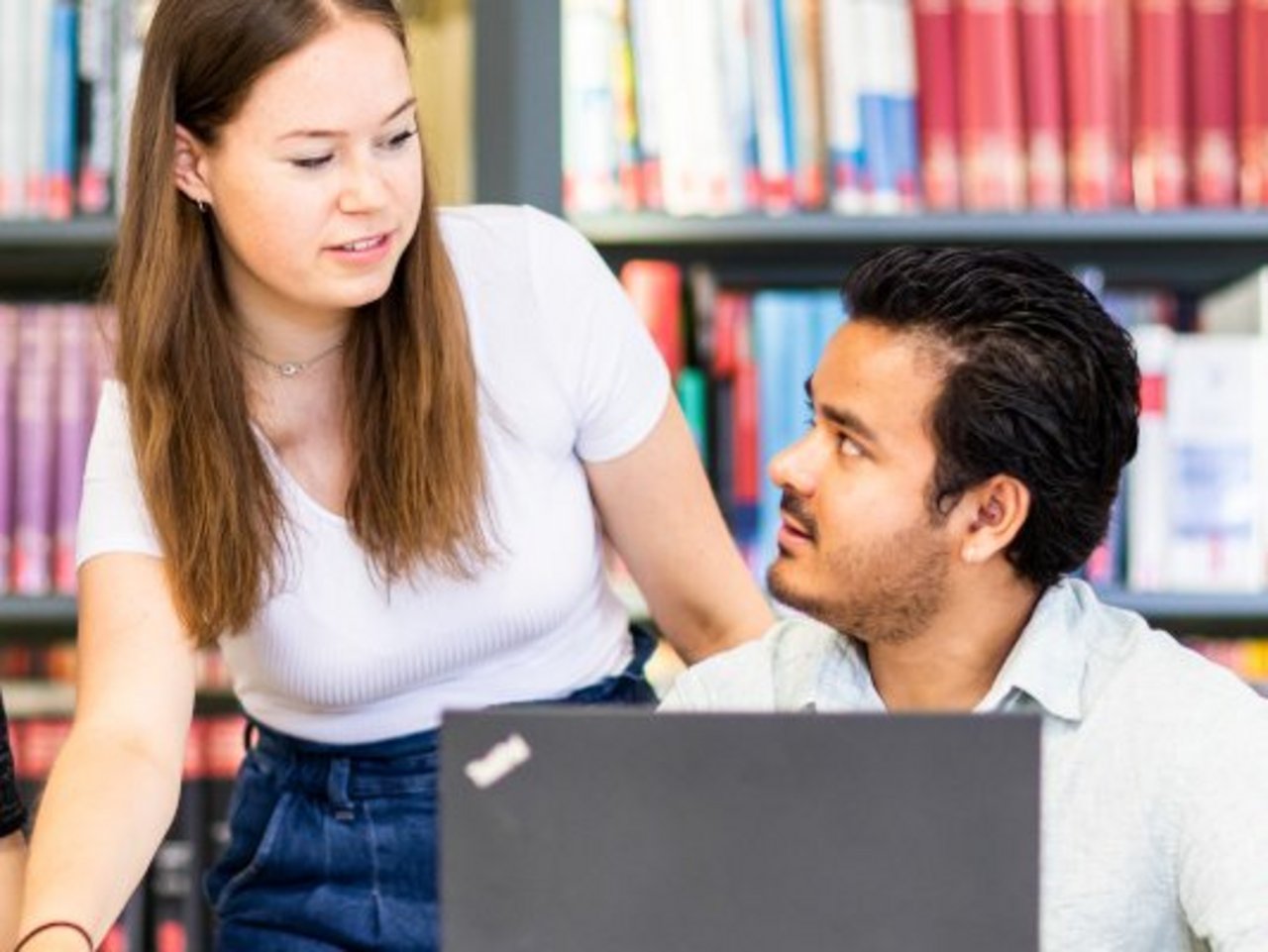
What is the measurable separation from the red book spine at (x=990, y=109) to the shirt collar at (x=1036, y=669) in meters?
0.85

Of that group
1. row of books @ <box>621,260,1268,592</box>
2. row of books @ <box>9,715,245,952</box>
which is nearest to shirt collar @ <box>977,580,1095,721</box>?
row of books @ <box>621,260,1268,592</box>

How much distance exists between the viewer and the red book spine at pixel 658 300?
2.26 metres

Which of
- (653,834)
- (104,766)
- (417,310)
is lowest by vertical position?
(104,766)

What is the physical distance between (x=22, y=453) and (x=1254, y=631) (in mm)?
1368

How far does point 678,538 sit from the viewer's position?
172 centimetres

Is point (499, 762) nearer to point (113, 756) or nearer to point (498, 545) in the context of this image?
point (113, 756)

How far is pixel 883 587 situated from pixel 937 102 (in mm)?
958

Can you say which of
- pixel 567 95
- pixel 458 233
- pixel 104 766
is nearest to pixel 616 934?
pixel 104 766

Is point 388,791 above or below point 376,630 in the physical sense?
below

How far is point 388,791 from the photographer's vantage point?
1664 millimetres

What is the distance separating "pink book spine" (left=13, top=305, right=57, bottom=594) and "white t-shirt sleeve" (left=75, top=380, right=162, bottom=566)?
69cm

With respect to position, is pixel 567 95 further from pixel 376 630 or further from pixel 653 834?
pixel 653 834

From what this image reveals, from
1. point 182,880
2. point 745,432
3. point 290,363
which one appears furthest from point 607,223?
point 182,880

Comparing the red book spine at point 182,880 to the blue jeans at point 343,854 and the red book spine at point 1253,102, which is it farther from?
the red book spine at point 1253,102
